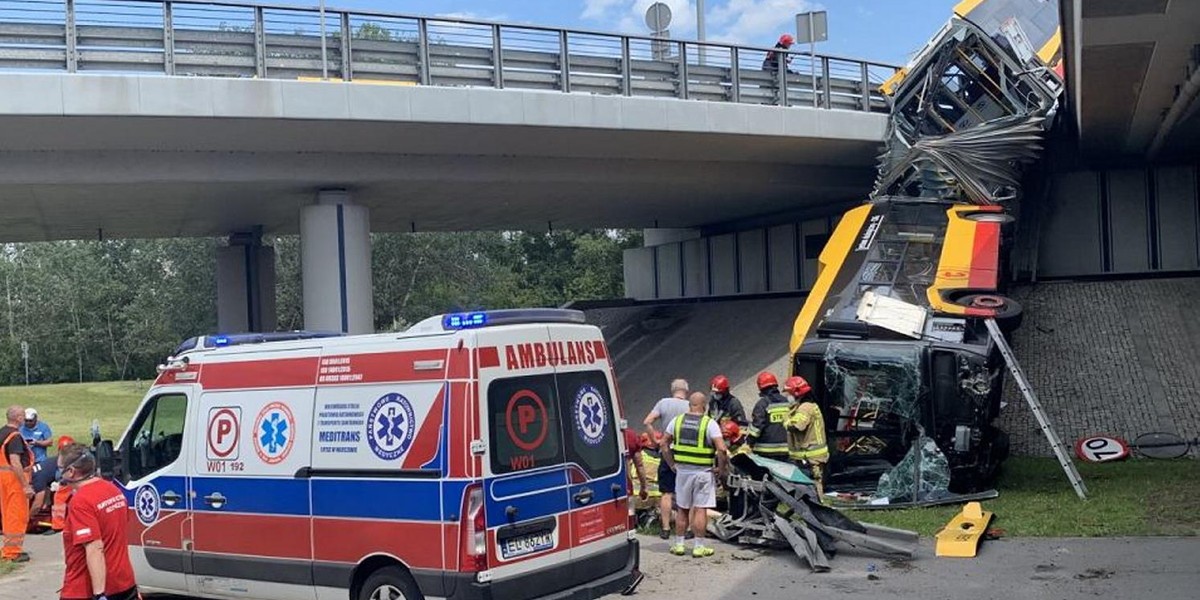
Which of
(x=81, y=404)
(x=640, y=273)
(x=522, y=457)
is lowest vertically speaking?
(x=81, y=404)

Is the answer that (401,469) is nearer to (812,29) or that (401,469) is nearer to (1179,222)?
(812,29)

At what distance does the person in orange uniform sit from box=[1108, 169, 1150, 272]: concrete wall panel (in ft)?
63.6

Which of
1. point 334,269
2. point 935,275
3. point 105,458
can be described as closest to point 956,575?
point 935,275

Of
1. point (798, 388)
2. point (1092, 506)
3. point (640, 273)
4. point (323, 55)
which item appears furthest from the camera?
point (640, 273)

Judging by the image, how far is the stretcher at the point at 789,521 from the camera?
9.48 m

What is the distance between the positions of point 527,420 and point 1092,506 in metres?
6.67

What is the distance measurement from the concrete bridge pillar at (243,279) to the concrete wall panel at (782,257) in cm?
1230

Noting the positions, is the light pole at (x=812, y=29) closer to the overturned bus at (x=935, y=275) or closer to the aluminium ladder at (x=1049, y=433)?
the overturned bus at (x=935, y=275)

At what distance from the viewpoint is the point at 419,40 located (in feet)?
53.2

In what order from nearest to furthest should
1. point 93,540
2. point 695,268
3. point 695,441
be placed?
point 93,540
point 695,441
point 695,268

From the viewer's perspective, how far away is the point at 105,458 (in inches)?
341

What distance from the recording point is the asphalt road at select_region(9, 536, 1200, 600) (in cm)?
816

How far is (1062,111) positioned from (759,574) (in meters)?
13.1

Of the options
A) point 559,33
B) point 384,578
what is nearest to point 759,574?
point 384,578
